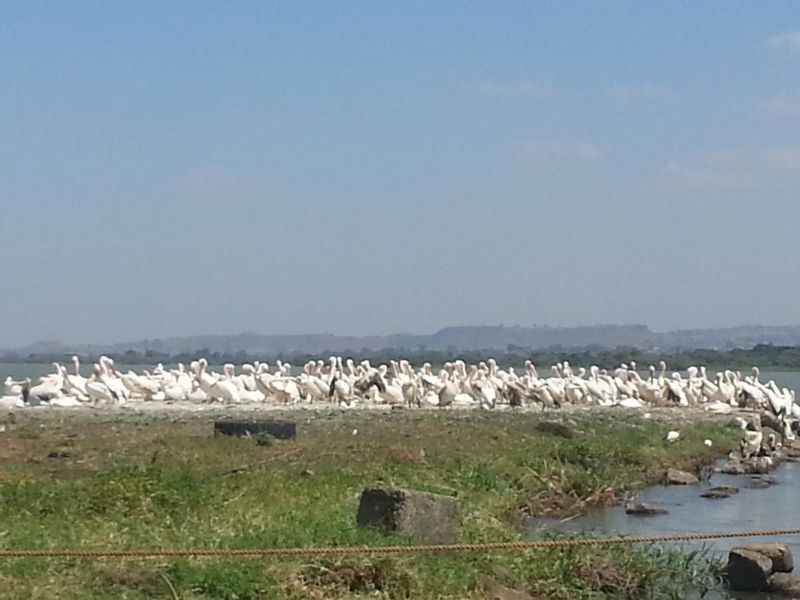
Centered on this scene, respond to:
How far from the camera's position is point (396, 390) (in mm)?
35625

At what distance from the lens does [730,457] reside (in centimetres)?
2645

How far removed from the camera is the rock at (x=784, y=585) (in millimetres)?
13156

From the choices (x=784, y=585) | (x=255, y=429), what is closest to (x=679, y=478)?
(x=255, y=429)

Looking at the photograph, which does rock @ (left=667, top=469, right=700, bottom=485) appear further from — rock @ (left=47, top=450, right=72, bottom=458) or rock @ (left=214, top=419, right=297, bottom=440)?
rock @ (left=47, top=450, right=72, bottom=458)

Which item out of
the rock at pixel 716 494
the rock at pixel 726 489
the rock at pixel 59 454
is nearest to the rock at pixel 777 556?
the rock at pixel 716 494

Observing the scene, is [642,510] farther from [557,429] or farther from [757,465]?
[757,465]

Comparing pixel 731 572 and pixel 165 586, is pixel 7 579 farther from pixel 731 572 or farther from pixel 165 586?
pixel 731 572

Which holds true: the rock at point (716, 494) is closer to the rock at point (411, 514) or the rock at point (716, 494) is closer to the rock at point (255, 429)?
the rock at point (255, 429)

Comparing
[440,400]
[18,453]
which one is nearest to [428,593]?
[18,453]

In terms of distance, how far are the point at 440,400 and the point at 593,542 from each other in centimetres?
2415

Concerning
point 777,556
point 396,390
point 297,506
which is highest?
point 396,390

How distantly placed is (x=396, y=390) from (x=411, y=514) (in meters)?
24.4

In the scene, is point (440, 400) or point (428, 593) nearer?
point (428, 593)

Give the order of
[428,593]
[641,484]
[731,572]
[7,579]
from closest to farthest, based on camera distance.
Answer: [7,579], [428,593], [731,572], [641,484]
